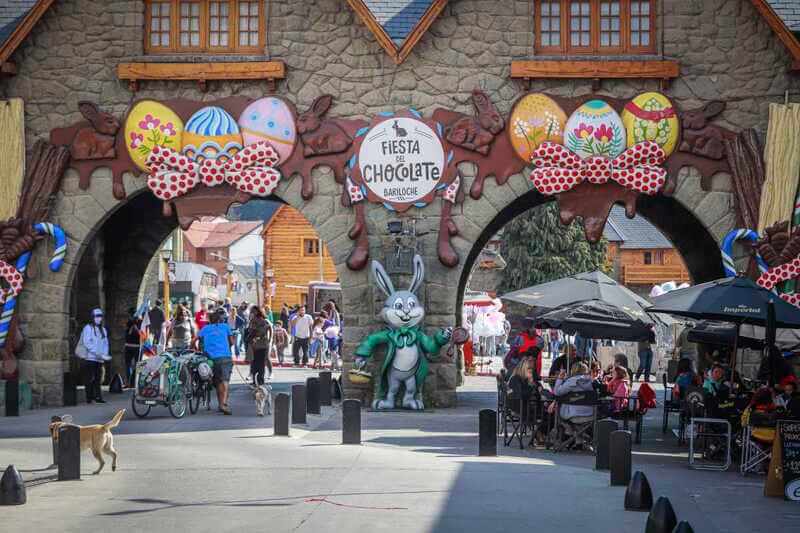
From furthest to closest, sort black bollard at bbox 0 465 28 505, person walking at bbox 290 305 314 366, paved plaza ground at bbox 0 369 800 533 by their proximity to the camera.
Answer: person walking at bbox 290 305 314 366 < black bollard at bbox 0 465 28 505 < paved plaza ground at bbox 0 369 800 533

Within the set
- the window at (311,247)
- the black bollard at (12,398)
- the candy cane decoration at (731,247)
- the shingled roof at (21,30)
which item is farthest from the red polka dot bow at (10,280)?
the window at (311,247)

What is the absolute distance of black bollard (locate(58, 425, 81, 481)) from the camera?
44.7 ft

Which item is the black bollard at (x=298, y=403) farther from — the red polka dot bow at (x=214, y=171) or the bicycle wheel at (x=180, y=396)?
the red polka dot bow at (x=214, y=171)

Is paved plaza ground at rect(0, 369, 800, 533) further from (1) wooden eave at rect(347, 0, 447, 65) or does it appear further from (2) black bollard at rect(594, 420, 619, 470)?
(1) wooden eave at rect(347, 0, 447, 65)

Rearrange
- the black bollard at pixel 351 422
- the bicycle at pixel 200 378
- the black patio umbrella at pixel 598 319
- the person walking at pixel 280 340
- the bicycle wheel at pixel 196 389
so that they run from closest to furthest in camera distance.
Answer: the black bollard at pixel 351 422, the black patio umbrella at pixel 598 319, the bicycle at pixel 200 378, the bicycle wheel at pixel 196 389, the person walking at pixel 280 340

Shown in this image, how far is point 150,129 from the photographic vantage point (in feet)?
74.5

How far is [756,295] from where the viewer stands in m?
16.1

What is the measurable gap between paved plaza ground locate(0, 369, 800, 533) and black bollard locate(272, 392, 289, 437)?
0.73ft

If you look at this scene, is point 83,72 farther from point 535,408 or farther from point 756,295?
point 756,295

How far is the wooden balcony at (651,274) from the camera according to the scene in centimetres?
7275

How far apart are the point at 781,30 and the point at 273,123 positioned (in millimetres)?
8571

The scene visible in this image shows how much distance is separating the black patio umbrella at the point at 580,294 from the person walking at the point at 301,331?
16.7 meters

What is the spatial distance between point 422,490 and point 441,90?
35.2 ft

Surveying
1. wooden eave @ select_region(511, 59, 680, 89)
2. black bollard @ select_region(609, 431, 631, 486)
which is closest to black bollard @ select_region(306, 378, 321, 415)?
wooden eave @ select_region(511, 59, 680, 89)
